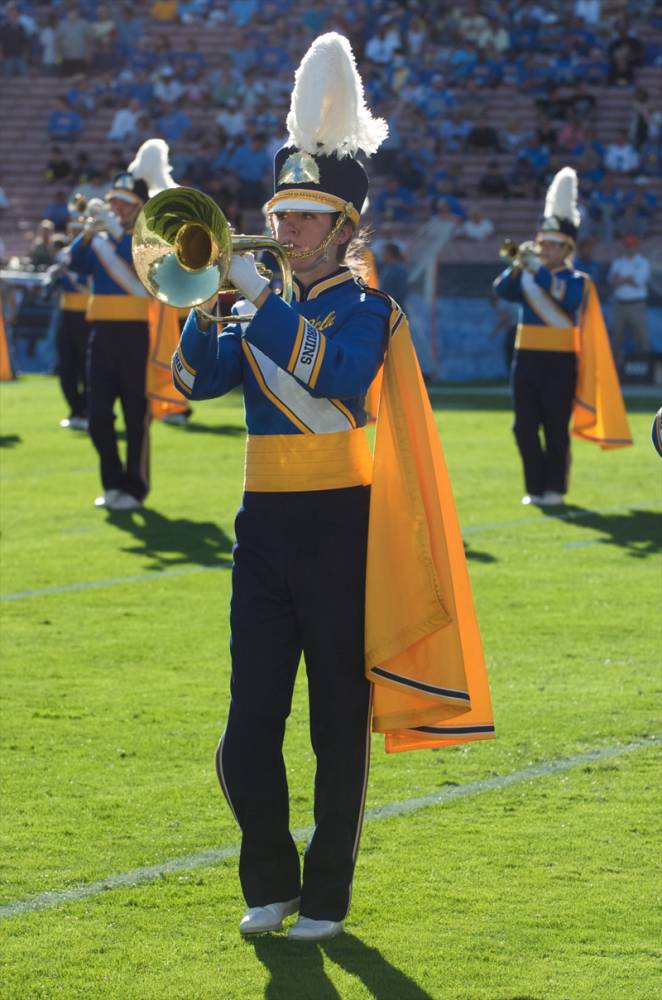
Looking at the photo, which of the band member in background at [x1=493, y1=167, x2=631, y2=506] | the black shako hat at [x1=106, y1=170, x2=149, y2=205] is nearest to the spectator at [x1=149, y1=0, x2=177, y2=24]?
the band member in background at [x1=493, y1=167, x2=631, y2=506]

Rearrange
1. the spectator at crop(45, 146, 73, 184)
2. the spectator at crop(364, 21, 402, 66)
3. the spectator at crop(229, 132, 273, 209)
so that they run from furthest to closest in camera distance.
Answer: the spectator at crop(364, 21, 402, 66) → the spectator at crop(45, 146, 73, 184) → the spectator at crop(229, 132, 273, 209)

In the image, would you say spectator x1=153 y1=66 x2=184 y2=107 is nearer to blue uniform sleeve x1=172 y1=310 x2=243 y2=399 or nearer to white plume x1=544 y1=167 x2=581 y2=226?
white plume x1=544 y1=167 x2=581 y2=226

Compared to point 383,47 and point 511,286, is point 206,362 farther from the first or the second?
point 383,47

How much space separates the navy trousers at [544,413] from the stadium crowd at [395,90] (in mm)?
10829

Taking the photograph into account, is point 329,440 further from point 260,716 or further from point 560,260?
point 560,260

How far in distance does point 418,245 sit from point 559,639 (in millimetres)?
14255

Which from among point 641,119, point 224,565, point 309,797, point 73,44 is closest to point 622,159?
point 641,119

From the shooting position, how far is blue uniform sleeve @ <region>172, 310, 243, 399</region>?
4211mm

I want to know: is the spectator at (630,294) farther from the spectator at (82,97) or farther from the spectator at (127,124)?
the spectator at (82,97)

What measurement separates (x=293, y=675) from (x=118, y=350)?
23.2ft

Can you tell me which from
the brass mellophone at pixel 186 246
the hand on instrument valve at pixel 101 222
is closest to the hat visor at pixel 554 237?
the hand on instrument valve at pixel 101 222

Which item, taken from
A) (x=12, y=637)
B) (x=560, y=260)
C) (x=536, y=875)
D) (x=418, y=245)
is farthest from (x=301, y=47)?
(x=536, y=875)

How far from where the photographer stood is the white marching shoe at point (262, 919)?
431cm

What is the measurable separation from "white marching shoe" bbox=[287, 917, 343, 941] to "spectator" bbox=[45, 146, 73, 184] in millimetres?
23360
